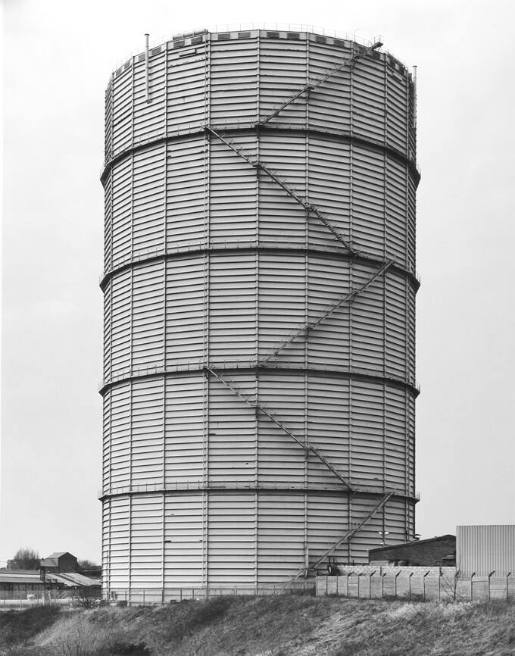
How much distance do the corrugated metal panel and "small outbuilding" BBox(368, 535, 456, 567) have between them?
130 inches

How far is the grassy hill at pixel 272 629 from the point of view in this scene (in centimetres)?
3481

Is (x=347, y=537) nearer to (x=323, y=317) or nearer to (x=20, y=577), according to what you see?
(x=323, y=317)

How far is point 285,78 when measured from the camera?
51.9 m

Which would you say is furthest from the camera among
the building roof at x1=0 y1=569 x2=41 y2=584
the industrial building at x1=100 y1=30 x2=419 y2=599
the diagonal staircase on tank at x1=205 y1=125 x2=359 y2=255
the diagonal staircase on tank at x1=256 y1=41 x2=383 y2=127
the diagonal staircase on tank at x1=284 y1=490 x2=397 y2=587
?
the building roof at x1=0 y1=569 x2=41 y2=584

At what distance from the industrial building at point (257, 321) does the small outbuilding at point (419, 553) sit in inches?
75.9

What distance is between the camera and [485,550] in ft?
141

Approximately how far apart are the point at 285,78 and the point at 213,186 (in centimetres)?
558

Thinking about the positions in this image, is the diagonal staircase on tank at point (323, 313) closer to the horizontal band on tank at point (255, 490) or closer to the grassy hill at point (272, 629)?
the horizontal band on tank at point (255, 490)

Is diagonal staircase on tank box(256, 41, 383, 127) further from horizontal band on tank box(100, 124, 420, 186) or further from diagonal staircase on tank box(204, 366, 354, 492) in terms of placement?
diagonal staircase on tank box(204, 366, 354, 492)

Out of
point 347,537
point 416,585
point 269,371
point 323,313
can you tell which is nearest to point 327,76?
point 323,313

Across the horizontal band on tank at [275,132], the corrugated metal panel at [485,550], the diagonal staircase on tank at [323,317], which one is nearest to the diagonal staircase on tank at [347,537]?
the corrugated metal panel at [485,550]

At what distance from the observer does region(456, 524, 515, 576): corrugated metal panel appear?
139 ft

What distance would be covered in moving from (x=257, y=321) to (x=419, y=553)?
36.5 ft

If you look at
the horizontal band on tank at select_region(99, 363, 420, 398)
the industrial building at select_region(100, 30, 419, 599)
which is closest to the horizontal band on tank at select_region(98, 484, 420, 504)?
the industrial building at select_region(100, 30, 419, 599)
